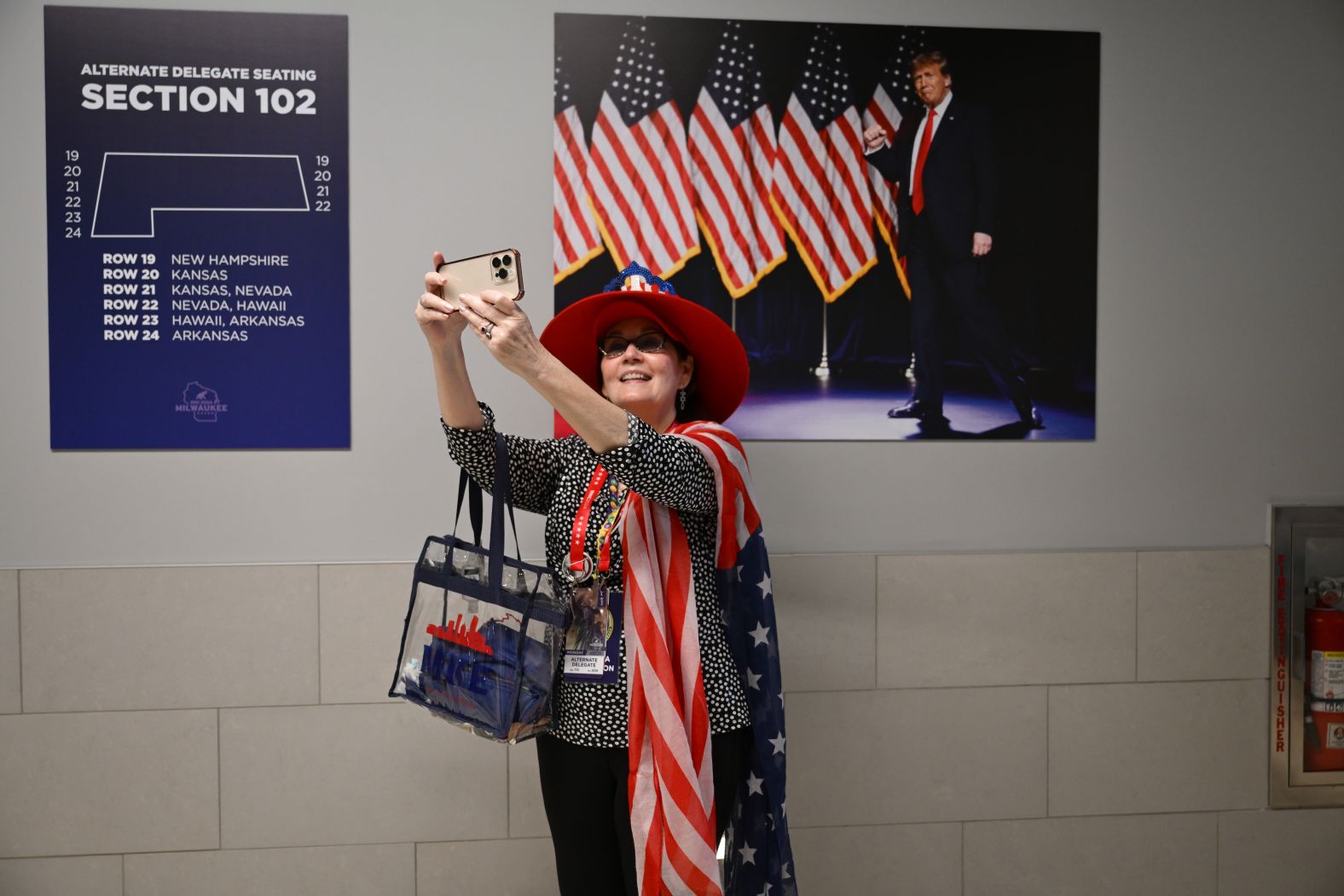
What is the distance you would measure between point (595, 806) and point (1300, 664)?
75.5 inches

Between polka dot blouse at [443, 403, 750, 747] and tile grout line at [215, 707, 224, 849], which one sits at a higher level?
polka dot blouse at [443, 403, 750, 747]

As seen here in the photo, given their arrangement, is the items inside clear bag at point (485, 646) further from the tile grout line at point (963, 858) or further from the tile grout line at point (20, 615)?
the tile grout line at point (963, 858)

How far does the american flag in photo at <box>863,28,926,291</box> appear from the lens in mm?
2285

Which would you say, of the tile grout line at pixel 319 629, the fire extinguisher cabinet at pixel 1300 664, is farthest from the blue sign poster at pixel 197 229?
the fire extinguisher cabinet at pixel 1300 664

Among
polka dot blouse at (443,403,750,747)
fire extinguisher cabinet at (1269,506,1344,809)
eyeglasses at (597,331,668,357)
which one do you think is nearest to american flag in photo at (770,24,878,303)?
eyeglasses at (597,331,668,357)

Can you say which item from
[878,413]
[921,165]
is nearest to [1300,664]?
[878,413]

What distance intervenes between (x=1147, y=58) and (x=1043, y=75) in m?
0.28

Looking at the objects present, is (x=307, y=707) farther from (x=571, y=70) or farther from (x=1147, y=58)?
(x=1147, y=58)

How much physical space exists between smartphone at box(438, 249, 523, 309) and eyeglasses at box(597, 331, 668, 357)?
0.29m

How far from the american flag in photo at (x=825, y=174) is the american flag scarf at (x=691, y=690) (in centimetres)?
78

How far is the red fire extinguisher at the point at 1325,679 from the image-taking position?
2367mm

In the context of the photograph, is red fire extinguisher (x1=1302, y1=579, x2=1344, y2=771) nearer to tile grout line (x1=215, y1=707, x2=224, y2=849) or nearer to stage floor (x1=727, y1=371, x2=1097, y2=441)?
stage floor (x1=727, y1=371, x2=1097, y2=441)

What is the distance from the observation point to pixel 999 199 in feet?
7.60

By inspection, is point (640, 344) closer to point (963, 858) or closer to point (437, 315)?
point (437, 315)
